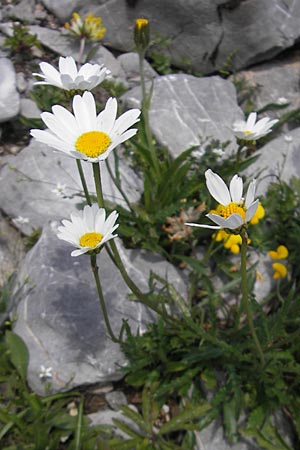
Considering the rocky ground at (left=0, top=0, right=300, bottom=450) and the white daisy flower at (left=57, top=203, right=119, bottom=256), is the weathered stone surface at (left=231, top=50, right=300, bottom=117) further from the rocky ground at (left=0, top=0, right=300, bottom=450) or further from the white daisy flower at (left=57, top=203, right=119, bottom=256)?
the white daisy flower at (left=57, top=203, right=119, bottom=256)

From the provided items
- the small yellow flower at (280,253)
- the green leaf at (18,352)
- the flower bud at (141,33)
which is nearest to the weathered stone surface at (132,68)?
the flower bud at (141,33)

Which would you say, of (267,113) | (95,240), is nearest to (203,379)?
(95,240)

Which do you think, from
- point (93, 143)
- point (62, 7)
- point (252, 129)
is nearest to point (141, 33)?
point (252, 129)

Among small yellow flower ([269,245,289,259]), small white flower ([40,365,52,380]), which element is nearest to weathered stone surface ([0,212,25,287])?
small white flower ([40,365,52,380])

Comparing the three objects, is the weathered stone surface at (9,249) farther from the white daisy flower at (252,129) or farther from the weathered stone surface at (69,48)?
the weathered stone surface at (69,48)

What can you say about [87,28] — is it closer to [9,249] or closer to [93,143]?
[9,249]

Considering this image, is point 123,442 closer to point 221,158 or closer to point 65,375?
point 65,375
